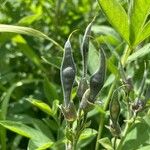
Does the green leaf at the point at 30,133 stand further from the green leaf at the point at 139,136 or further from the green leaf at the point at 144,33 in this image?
the green leaf at the point at 144,33

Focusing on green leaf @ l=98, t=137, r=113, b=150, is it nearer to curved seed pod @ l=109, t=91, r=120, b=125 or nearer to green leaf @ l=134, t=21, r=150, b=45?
curved seed pod @ l=109, t=91, r=120, b=125

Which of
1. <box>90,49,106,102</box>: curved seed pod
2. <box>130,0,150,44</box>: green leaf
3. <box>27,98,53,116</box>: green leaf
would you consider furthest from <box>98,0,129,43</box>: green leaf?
<box>27,98,53,116</box>: green leaf

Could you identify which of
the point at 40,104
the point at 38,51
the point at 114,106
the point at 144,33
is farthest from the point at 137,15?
the point at 38,51

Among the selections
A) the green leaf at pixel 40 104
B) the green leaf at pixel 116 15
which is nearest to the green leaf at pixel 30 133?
the green leaf at pixel 40 104

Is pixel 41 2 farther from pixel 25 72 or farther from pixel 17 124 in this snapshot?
pixel 17 124

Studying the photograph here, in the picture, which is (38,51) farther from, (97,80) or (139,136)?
(97,80)

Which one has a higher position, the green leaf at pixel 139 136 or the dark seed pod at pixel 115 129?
the dark seed pod at pixel 115 129

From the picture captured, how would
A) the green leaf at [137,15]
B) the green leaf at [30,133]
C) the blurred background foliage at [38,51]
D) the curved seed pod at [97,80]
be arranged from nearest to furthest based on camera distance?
1. the curved seed pod at [97,80]
2. the green leaf at [137,15]
3. the green leaf at [30,133]
4. the blurred background foliage at [38,51]

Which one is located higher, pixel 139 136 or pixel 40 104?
pixel 40 104
